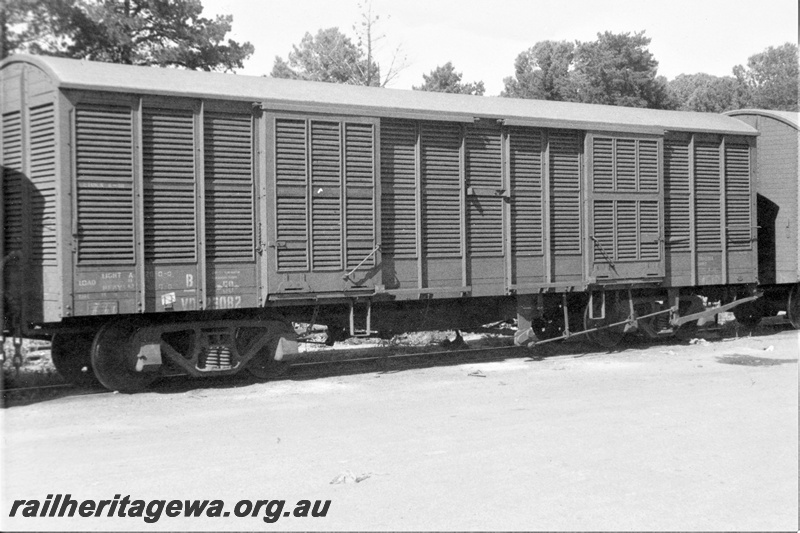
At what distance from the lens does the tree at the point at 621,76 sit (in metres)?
43.7

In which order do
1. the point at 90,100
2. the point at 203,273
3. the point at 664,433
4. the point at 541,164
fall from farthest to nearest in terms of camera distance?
the point at 541,164
the point at 203,273
the point at 90,100
the point at 664,433

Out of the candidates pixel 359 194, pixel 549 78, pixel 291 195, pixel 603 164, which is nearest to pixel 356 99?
pixel 359 194

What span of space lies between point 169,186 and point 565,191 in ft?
20.2

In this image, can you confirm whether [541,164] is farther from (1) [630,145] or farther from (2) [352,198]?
(2) [352,198]

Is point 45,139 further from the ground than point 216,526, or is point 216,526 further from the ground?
point 45,139

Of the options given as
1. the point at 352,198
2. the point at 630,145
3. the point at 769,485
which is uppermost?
the point at 630,145

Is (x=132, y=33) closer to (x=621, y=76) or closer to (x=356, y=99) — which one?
(x=356, y=99)

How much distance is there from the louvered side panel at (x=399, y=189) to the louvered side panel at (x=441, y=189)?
20 cm

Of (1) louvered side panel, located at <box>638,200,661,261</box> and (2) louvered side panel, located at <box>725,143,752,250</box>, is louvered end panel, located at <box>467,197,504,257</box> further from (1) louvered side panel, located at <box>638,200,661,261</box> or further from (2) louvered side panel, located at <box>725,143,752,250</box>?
(2) louvered side panel, located at <box>725,143,752,250</box>

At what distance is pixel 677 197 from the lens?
1362 centimetres

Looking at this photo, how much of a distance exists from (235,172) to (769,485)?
6.92 meters

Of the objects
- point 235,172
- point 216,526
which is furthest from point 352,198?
point 216,526

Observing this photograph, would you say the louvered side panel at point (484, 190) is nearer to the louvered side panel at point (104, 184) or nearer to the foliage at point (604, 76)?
the louvered side panel at point (104, 184)

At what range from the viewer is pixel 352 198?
10.7 m
